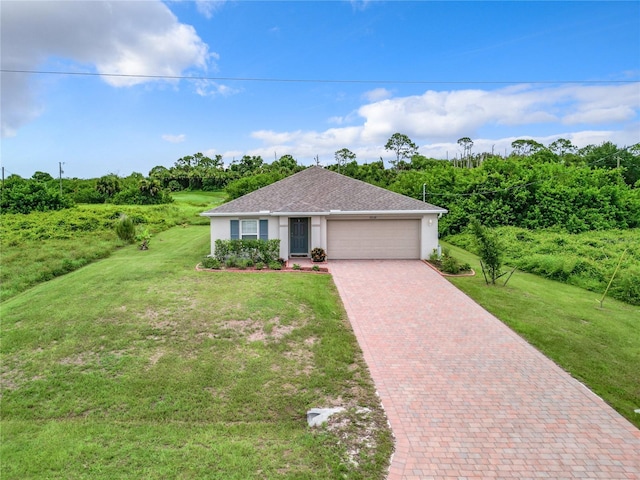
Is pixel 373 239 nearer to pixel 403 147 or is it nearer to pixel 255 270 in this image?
pixel 255 270

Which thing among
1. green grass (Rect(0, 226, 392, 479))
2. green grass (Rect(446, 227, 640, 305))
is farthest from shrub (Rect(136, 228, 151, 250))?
green grass (Rect(446, 227, 640, 305))

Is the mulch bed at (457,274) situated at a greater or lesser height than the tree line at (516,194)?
lesser

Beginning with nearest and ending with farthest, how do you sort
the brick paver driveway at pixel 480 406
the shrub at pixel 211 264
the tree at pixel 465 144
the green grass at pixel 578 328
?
the brick paver driveway at pixel 480 406 → the green grass at pixel 578 328 → the shrub at pixel 211 264 → the tree at pixel 465 144

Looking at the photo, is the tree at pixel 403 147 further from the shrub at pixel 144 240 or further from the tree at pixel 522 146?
the shrub at pixel 144 240

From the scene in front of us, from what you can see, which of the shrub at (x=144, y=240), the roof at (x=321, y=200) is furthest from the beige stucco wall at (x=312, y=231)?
the shrub at (x=144, y=240)

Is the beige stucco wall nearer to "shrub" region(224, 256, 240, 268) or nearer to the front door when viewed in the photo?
the front door

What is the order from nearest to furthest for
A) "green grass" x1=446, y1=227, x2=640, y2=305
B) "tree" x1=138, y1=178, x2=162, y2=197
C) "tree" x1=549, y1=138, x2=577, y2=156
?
"green grass" x1=446, y1=227, x2=640, y2=305
"tree" x1=138, y1=178, x2=162, y2=197
"tree" x1=549, y1=138, x2=577, y2=156
